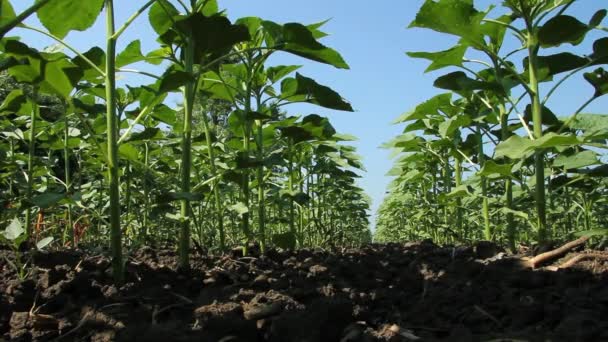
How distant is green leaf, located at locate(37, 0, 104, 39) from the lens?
6.63 ft

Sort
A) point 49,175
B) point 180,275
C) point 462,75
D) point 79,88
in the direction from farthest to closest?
point 49,175 → point 79,88 → point 462,75 → point 180,275

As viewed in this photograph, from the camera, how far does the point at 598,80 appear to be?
2.62 m

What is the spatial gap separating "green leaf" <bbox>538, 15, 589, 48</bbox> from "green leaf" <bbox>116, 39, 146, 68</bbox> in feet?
5.88

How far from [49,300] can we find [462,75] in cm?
211

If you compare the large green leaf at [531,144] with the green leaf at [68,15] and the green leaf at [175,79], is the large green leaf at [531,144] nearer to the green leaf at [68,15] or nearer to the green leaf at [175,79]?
the green leaf at [175,79]

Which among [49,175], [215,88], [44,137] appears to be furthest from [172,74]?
[49,175]

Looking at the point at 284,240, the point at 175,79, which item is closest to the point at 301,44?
the point at 175,79

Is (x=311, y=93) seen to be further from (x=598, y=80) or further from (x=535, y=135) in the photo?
(x=598, y=80)

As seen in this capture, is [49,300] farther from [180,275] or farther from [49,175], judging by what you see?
[49,175]

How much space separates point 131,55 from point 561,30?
1920mm

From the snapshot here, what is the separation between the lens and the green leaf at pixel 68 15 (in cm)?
202

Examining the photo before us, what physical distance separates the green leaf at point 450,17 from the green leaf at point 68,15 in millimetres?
1354

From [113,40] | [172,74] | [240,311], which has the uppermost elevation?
[113,40]

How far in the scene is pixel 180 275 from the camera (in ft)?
7.15
